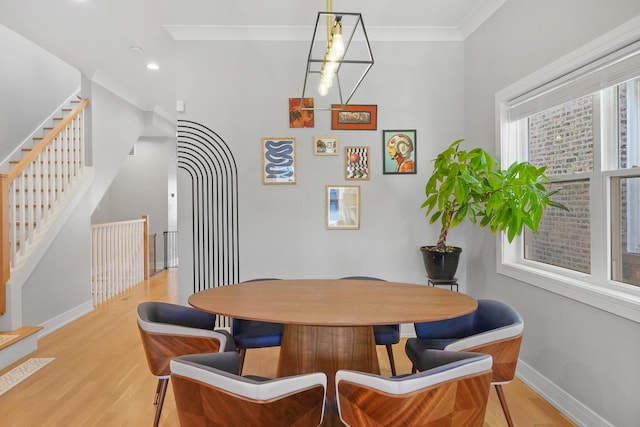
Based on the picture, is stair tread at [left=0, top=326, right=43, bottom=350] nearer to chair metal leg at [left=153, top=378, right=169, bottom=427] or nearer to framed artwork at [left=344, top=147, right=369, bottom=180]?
chair metal leg at [left=153, top=378, right=169, bottom=427]

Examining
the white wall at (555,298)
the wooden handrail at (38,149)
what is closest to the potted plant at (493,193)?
the white wall at (555,298)

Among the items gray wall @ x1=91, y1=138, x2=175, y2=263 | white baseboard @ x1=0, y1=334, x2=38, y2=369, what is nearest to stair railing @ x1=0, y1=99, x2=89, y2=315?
white baseboard @ x1=0, y1=334, x2=38, y2=369

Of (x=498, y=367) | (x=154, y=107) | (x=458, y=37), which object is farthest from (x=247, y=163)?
(x=154, y=107)

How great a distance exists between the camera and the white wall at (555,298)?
1.85 meters

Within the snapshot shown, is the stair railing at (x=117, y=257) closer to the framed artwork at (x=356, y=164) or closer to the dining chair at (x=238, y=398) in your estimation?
the framed artwork at (x=356, y=164)

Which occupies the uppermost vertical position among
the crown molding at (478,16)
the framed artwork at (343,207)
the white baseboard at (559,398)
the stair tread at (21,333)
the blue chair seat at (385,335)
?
the crown molding at (478,16)

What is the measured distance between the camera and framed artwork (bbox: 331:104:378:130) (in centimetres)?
345

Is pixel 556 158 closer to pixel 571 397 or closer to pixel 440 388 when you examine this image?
pixel 571 397

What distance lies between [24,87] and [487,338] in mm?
6143

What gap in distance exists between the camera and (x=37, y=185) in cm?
367

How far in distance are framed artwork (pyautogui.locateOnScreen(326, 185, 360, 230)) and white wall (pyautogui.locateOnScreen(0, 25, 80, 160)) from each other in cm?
433

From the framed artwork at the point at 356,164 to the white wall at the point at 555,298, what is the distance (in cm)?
105

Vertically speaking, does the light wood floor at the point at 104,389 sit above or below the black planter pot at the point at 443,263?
below

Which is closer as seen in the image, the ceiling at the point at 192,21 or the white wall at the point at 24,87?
the ceiling at the point at 192,21
